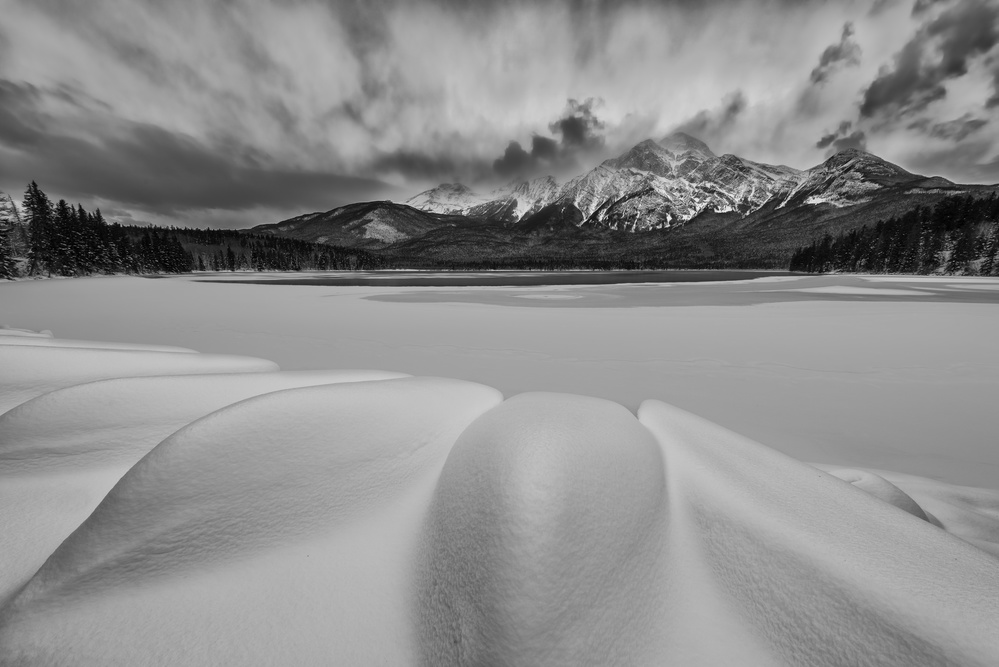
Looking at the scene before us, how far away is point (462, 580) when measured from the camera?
69.1 inches

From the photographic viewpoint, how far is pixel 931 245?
75875mm

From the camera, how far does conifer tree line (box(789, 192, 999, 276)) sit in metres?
69.2

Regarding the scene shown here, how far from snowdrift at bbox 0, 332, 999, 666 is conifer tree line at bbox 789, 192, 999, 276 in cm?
10927

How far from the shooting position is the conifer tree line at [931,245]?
227 feet

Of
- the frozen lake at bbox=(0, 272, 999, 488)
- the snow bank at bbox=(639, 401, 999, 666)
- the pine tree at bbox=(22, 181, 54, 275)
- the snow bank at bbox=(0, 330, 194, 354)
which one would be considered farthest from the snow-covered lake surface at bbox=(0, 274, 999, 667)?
the pine tree at bbox=(22, 181, 54, 275)

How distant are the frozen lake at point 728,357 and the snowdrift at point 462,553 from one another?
2935mm

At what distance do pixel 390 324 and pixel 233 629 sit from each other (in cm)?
1308

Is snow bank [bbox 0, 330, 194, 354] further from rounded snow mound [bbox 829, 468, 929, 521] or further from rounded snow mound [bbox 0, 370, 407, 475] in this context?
rounded snow mound [bbox 829, 468, 929, 521]

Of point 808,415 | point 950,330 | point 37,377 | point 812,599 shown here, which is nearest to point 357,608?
point 812,599

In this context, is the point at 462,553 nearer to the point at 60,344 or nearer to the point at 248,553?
the point at 248,553

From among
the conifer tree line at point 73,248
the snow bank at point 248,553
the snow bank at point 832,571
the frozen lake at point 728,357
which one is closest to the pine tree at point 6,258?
the conifer tree line at point 73,248

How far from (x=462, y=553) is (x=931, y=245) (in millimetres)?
119784

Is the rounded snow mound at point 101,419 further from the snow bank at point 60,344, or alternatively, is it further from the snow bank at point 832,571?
the snow bank at point 832,571

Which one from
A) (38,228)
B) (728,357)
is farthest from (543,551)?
(38,228)
